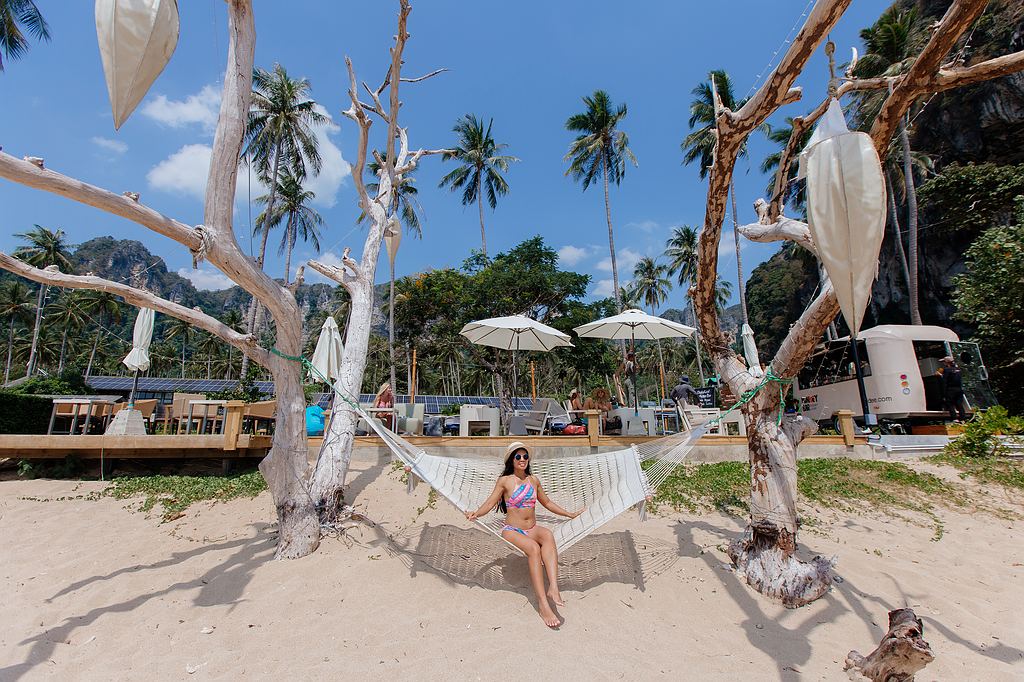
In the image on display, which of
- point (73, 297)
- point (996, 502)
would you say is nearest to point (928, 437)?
point (996, 502)

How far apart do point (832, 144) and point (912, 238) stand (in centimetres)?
1748

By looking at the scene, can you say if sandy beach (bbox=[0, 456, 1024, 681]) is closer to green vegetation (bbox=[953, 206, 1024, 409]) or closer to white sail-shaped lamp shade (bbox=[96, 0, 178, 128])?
white sail-shaped lamp shade (bbox=[96, 0, 178, 128])

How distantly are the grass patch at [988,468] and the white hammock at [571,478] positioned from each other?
14.5ft

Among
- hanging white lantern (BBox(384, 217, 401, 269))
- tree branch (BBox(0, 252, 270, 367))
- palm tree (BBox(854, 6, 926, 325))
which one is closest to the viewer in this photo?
tree branch (BBox(0, 252, 270, 367))

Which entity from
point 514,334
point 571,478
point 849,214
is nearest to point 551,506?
point 571,478

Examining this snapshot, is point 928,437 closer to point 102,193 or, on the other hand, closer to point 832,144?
point 832,144

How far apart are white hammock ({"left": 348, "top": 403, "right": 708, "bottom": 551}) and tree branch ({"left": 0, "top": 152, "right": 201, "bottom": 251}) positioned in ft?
5.37

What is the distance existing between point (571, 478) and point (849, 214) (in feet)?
8.02

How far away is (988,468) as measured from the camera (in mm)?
5605

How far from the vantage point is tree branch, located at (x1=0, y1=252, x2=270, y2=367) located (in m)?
2.74

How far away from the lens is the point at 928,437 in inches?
263

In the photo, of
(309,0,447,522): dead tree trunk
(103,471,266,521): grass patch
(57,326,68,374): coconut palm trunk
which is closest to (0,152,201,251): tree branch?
(309,0,447,522): dead tree trunk

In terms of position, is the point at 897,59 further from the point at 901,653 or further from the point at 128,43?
the point at 128,43

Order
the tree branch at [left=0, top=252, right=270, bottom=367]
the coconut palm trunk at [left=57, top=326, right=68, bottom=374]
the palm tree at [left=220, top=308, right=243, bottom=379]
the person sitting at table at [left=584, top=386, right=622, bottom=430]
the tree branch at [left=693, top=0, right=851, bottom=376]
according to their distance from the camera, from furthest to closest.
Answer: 1. the palm tree at [left=220, top=308, right=243, bottom=379]
2. the coconut palm trunk at [left=57, top=326, right=68, bottom=374]
3. the person sitting at table at [left=584, top=386, right=622, bottom=430]
4. the tree branch at [left=0, top=252, right=270, bottom=367]
5. the tree branch at [left=693, top=0, right=851, bottom=376]
